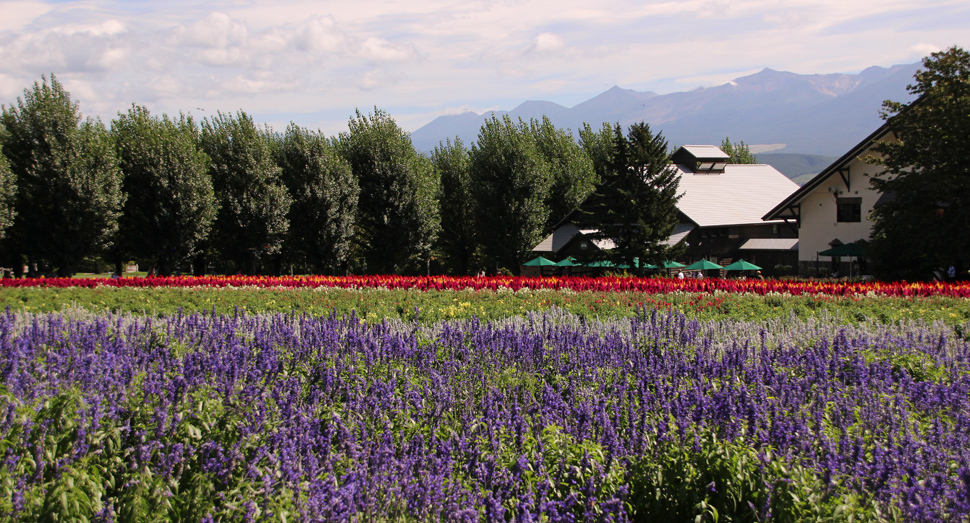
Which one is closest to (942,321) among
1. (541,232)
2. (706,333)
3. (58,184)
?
(706,333)

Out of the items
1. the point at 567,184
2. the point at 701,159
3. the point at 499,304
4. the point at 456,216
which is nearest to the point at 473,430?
the point at 499,304

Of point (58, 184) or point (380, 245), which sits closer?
point (58, 184)

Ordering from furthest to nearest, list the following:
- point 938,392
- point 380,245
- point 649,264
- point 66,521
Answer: point 380,245, point 649,264, point 938,392, point 66,521

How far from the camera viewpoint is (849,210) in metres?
33.6

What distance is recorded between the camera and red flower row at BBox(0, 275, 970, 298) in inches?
656

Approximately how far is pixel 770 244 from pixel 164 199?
34.2 metres

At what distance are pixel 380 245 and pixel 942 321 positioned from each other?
32.3 meters

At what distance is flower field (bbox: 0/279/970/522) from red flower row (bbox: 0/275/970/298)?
8464 millimetres

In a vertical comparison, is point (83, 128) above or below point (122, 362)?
above


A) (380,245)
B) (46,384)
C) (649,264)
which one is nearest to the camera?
(46,384)

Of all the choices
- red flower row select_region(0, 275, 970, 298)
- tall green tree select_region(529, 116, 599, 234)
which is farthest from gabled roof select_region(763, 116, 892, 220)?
tall green tree select_region(529, 116, 599, 234)

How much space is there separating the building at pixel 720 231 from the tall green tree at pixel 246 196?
51.6 ft

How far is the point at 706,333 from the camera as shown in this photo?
1020cm

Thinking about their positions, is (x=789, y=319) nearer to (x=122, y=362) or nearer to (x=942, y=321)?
(x=942, y=321)
